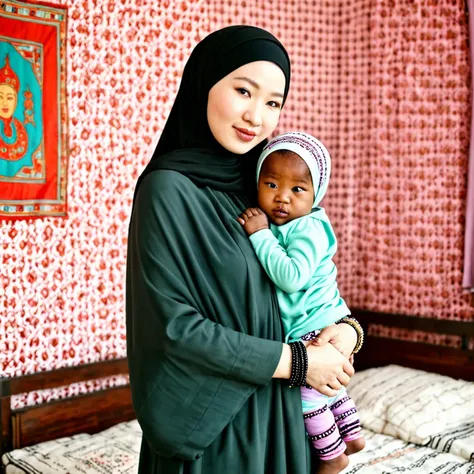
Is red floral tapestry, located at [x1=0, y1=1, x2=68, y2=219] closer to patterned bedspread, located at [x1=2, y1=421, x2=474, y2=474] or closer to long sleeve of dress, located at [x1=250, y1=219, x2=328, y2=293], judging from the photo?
patterned bedspread, located at [x1=2, y1=421, x2=474, y2=474]

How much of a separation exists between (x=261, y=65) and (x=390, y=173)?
2.14 meters

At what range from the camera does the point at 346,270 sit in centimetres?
327

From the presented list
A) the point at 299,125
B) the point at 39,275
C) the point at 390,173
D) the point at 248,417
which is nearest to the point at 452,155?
the point at 390,173

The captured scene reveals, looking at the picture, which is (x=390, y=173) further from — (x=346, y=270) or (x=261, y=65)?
(x=261, y=65)

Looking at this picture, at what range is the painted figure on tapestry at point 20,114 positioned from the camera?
2170mm

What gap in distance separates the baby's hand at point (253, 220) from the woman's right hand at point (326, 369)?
236 millimetres

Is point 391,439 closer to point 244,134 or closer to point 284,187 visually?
point 284,187

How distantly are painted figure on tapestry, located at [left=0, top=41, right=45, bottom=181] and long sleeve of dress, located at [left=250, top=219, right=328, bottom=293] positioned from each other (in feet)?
4.46

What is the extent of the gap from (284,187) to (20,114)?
1364 mm

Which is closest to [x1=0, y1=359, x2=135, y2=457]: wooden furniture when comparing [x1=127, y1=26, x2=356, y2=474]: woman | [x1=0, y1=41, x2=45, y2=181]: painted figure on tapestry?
[x1=0, y1=41, x2=45, y2=181]: painted figure on tapestry

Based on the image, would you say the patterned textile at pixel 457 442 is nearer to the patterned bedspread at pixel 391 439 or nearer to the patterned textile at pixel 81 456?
the patterned bedspread at pixel 391 439

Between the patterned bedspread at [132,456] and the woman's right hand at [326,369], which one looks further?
the patterned bedspread at [132,456]

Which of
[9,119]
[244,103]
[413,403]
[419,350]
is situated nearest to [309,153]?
[244,103]

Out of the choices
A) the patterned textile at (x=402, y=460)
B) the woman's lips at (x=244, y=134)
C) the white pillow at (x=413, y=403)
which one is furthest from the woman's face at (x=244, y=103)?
the white pillow at (x=413, y=403)
